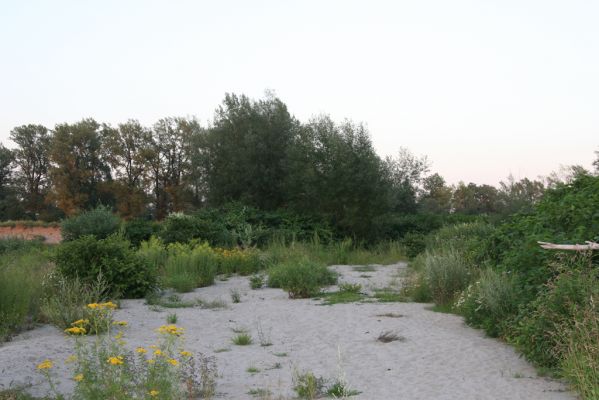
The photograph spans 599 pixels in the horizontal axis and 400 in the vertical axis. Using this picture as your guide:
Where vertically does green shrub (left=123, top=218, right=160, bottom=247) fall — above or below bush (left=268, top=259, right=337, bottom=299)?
above

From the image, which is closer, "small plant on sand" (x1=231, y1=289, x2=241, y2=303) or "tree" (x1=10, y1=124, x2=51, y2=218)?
"small plant on sand" (x1=231, y1=289, x2=241, y2=303)

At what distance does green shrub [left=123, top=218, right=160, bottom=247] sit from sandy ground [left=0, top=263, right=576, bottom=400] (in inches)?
366

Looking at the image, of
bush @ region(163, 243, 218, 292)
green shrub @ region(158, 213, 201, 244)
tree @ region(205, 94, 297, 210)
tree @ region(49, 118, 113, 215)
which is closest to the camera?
bush @ region(163, 243, 218, 292)

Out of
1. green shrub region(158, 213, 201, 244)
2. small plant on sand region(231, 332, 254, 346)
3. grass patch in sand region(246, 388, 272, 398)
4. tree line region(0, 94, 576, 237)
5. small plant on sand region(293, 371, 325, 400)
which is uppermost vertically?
tree line region(0, 94, 576, 237)

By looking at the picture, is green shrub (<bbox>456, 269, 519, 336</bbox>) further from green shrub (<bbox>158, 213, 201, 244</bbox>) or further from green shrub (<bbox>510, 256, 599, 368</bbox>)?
green shrub (<bbox>158, 213, 201, 244</bbox>)

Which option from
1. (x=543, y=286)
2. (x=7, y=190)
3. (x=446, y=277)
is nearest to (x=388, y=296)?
(x=446, y=277)

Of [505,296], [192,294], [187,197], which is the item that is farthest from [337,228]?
[187,197]

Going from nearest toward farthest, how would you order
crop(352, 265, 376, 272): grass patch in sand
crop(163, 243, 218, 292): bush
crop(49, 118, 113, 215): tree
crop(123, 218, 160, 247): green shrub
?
crop(163, 243, 218, 292): bush, crop(352, 265, 376, 272): grass patch in sand, crop(123, 218, 160, 247): green shrub, crop(49, 118, 113, 215): tree

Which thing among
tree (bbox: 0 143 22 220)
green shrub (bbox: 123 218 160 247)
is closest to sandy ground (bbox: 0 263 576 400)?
green shrub (bbox: 123 218 160 247)

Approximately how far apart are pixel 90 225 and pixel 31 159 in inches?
1401

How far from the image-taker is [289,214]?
23.4 meters

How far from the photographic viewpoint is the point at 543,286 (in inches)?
268

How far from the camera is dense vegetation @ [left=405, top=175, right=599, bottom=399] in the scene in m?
5.48

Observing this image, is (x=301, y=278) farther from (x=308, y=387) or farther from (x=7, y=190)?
(x=7, y=190)
